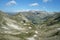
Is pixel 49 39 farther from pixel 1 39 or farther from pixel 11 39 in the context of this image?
pixel 1 39

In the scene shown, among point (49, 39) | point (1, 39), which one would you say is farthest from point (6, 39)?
point (49, 39)

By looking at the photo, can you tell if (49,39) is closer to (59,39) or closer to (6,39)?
(59,39)

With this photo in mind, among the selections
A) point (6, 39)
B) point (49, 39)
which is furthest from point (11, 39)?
point (49, 39)

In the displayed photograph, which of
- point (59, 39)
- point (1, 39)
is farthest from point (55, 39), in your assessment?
point (1, 39)

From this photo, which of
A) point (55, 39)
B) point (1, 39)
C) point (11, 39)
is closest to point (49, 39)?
point (55, 39)

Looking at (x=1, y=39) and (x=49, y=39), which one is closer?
(x=1, y=39)

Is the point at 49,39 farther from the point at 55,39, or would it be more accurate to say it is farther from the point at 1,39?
the point at 1,39

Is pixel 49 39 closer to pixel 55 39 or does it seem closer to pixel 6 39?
pixel 55 39
